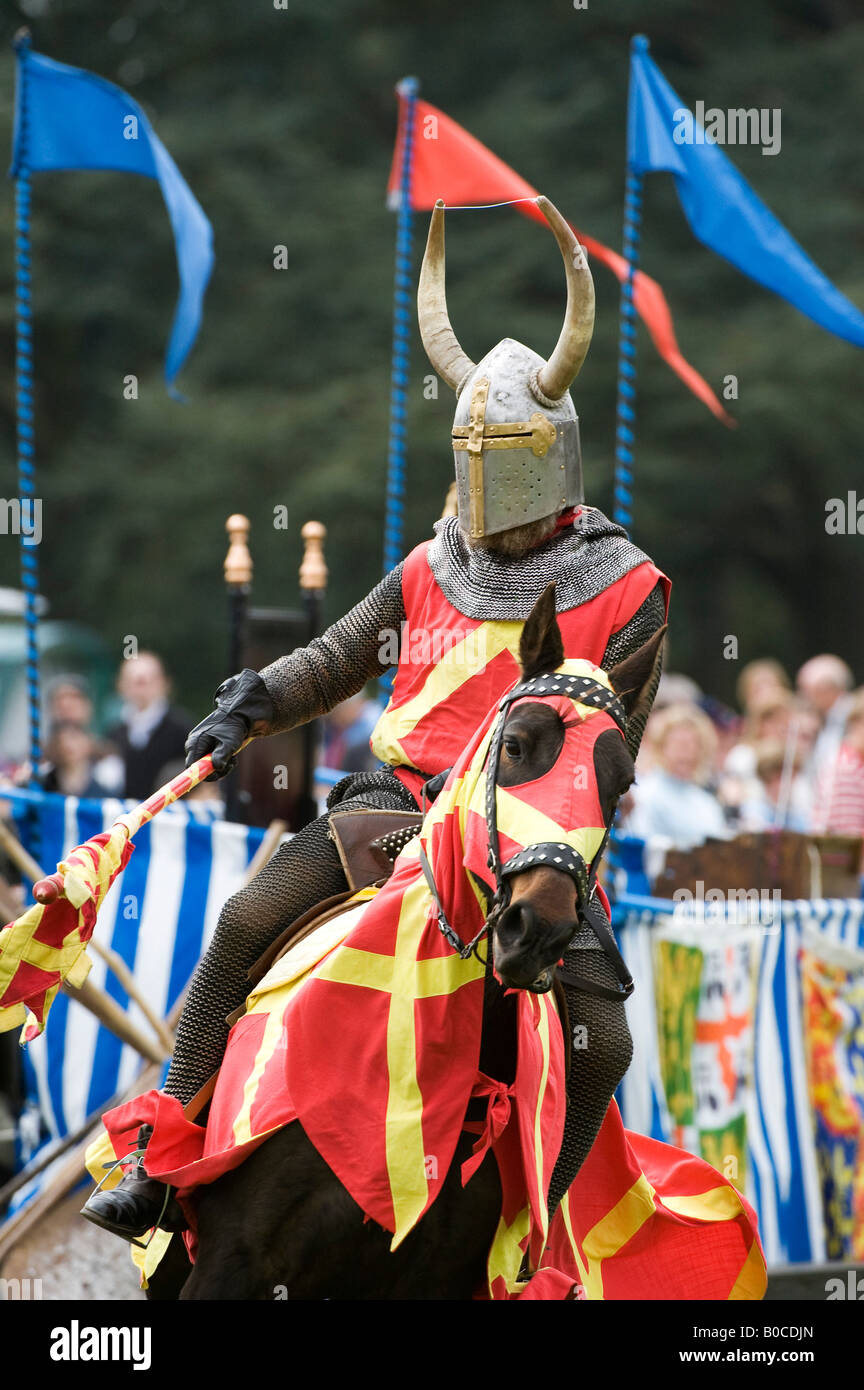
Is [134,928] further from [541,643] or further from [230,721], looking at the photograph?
[541,643]

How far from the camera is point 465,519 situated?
4105 millimetres

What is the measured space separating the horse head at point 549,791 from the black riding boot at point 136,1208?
3.52 feet

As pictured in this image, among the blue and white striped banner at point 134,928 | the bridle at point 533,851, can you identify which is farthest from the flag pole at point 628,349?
the bridle at point 533,851

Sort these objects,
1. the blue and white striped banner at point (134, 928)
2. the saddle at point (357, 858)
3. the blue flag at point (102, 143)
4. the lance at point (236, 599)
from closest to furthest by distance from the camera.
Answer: the saddle at point (357, 858) → the lance at point (236, 599) → the blue and white striped banner at point (134, 928) → the blue flag at point (102, 143)

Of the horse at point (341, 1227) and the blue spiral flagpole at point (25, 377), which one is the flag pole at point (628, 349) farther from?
the horse at point (341, 1227)

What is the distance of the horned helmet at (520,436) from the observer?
4.02 m

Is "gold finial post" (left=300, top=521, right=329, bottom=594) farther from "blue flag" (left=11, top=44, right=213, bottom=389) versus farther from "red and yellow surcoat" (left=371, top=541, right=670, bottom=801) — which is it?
"red and yellow surcoat" (left=371, top=541, right=670, bottom=801)

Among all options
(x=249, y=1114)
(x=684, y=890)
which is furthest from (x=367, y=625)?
(x=684, y=890)

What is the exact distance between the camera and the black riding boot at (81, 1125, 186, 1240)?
360 centimetres

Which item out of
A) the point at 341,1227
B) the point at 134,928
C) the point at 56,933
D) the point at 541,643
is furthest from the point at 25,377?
the point at 341,1227

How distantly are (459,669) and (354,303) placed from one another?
16.0m

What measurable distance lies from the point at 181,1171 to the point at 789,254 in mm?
4450

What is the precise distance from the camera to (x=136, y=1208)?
3602 mm
